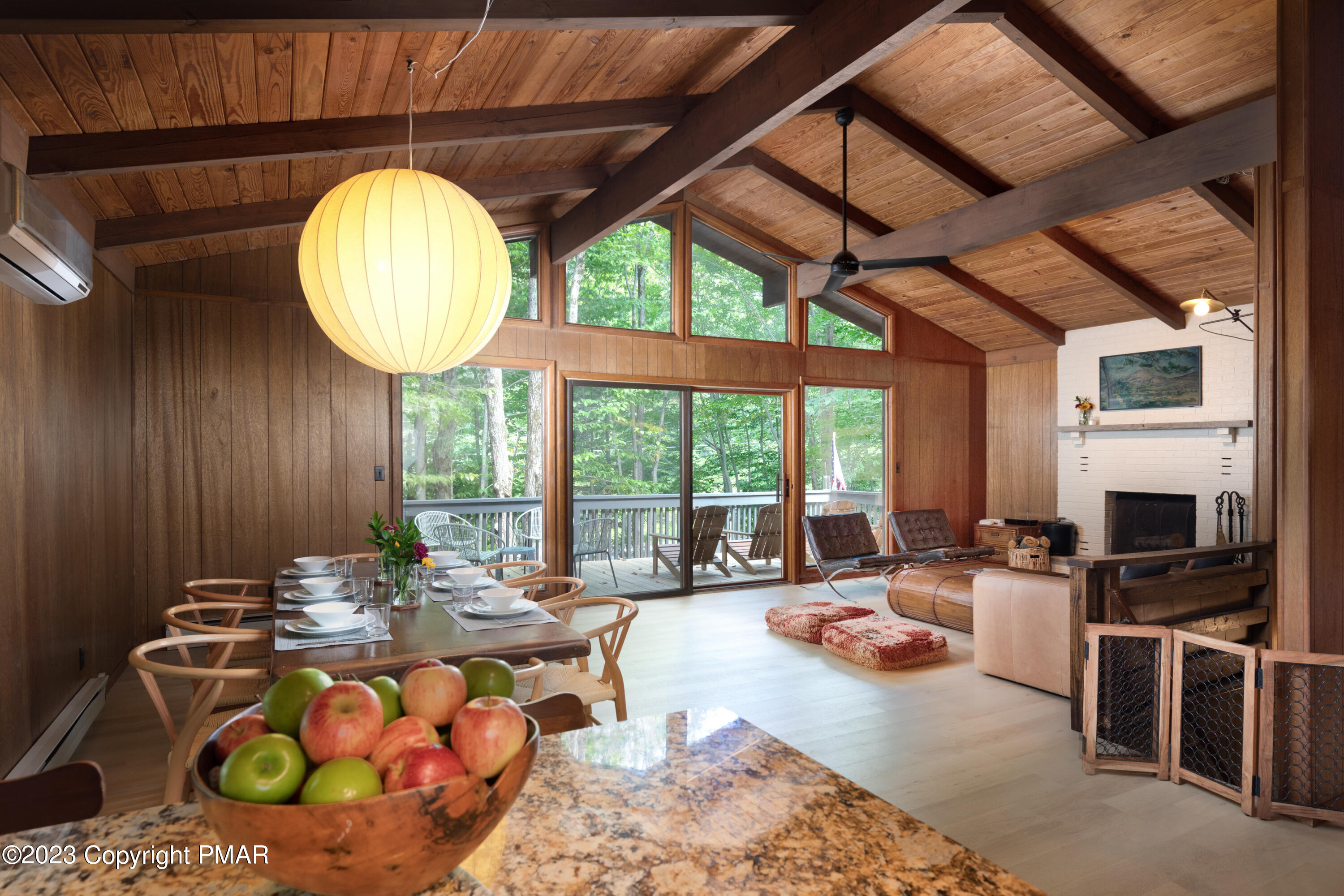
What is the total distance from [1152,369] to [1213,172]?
3.40 metres

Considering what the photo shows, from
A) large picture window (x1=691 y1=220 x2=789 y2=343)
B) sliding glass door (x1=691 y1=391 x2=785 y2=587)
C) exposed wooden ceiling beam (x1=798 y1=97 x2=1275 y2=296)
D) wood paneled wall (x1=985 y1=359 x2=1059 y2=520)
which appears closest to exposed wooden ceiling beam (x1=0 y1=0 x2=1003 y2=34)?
exposed wooden ceiling beam (x1=798 y1=97 x2=1275 y2=296)

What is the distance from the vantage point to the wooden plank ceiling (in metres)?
2.78

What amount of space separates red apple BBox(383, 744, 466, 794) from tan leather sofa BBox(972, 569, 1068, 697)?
12.7ft

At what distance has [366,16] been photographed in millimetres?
2420

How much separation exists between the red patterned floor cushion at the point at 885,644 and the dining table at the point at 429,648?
259cm

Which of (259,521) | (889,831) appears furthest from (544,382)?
(889,831)

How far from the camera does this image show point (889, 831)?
35.9 inches

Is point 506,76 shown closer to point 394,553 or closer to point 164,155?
point 164,155

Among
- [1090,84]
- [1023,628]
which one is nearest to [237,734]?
[1023,628]

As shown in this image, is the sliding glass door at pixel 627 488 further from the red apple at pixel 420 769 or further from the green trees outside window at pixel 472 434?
the red apple at pixel 420 769

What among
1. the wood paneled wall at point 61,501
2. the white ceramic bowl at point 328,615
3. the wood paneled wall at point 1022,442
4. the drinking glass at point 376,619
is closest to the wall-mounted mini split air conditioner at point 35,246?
the wood paneled wall at point 61,501

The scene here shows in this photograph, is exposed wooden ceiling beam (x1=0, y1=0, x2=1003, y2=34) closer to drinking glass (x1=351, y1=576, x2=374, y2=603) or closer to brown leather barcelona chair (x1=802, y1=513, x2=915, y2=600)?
drinking glass (x1=351, y1=576, x2=374, y2=603)

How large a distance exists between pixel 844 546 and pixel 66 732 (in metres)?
5.62

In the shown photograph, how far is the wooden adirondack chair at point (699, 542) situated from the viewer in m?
6.77
